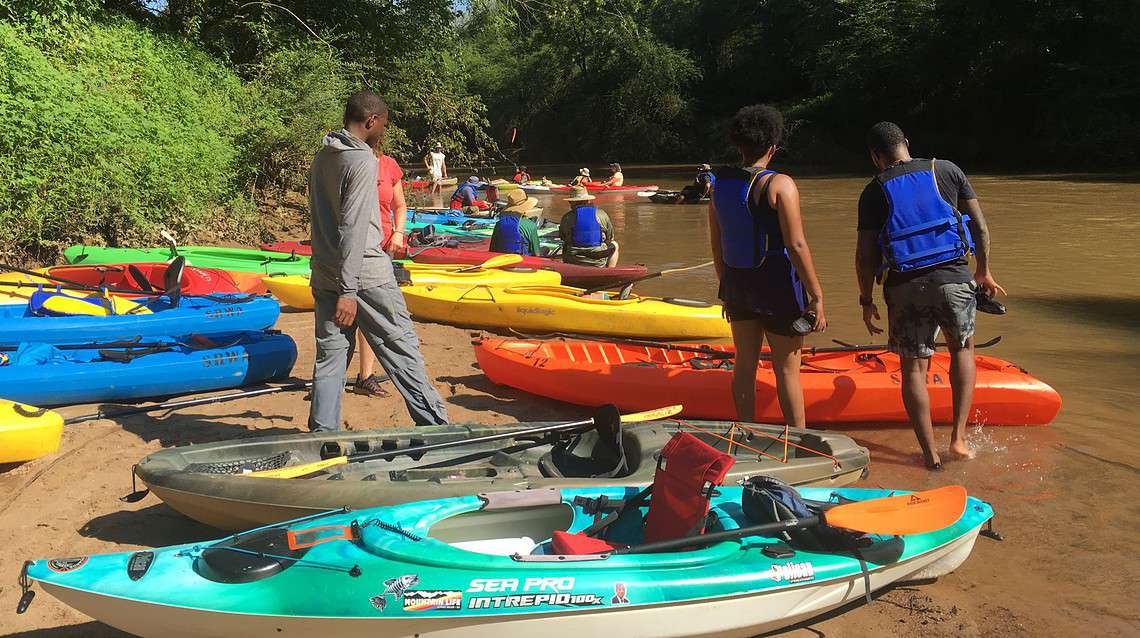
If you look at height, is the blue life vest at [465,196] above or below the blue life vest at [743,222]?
below

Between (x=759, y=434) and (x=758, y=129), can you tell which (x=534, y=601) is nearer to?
(x=759, y=434)

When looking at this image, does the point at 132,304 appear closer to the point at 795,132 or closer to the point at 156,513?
the point at 156,513

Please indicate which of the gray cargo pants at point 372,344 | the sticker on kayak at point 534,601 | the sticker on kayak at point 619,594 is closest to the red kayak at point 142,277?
the gray cargo pants at point 372,344

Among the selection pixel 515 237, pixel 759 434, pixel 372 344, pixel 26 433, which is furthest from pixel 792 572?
pixel 515 237

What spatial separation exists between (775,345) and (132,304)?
5119 mm

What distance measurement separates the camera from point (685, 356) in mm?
6266

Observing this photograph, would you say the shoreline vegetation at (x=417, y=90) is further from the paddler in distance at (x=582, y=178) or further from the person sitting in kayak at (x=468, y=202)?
the paddler in distance at (x=582, y=178)

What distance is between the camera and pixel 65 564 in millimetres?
2762

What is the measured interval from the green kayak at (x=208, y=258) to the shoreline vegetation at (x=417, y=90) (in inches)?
25.5

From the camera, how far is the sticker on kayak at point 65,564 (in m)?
2.73

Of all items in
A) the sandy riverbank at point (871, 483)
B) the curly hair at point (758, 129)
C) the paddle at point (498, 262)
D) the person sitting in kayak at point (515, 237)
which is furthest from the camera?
the person sitting in kayak at point (515, 237)

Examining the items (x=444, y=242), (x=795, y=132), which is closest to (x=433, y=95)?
(x=444, y=242)

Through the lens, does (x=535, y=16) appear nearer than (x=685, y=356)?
No

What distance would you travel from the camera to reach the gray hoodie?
153 inches
